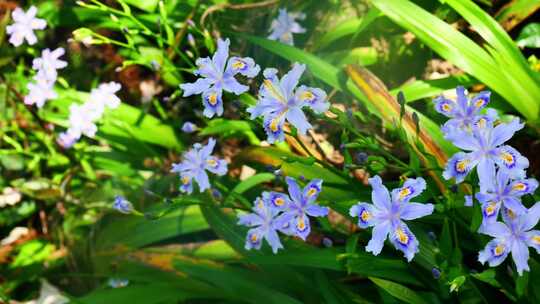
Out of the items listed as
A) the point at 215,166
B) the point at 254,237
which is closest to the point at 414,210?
the point at 254,237

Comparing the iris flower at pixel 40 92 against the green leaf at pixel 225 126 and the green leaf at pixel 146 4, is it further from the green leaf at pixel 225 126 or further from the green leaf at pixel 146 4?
the green leaf at pixel 225 126

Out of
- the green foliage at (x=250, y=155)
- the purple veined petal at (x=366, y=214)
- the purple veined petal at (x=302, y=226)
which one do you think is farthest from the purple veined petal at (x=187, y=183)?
the purple veined petal at (x=366, y=214)

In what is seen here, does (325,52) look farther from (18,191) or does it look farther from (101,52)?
(18,191)

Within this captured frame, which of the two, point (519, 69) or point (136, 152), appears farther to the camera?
point (136, 152)

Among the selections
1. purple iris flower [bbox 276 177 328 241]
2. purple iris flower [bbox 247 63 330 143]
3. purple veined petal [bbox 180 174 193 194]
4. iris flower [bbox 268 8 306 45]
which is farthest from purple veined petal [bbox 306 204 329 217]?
iris flower [bbox 268 8 306 45]

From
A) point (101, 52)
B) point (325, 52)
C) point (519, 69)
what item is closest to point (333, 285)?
point (519, 69)
